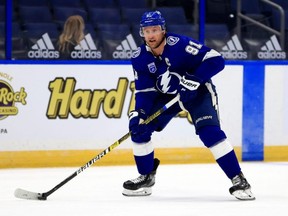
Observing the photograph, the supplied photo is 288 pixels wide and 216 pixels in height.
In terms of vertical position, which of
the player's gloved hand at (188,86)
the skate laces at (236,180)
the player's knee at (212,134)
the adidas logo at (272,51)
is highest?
the adidas logo at (272,51)

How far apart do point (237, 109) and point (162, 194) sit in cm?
226

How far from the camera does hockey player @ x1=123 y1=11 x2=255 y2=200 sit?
16.7 feet

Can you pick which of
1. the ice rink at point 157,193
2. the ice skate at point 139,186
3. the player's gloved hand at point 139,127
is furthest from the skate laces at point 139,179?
the player's gloved hand at point 139,127

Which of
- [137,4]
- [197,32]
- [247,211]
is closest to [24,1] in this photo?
[137,4]

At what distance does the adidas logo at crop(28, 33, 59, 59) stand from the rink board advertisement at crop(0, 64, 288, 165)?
0.09 m

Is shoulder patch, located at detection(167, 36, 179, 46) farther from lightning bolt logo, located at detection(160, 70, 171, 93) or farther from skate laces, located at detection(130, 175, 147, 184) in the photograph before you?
skate laces, located at detection(130, 175, 147, 184)

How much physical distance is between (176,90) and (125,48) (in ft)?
6.86

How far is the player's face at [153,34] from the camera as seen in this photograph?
5.08m

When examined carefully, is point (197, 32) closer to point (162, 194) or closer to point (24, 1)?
point (24, 1)

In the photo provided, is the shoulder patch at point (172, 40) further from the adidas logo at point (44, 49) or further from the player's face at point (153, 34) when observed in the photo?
the adidas logo at point (44, 49)

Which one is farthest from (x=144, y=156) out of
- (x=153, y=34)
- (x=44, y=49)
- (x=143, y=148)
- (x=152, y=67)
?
(x=44, y=49)

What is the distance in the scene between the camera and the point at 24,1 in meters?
6.92

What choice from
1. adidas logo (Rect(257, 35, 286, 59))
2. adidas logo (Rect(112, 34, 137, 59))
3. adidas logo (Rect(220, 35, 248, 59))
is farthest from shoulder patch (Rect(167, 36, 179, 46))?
adidas logo (Rect(257, 35, 286, 59))

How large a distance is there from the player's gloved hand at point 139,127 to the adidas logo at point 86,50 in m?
1.95
